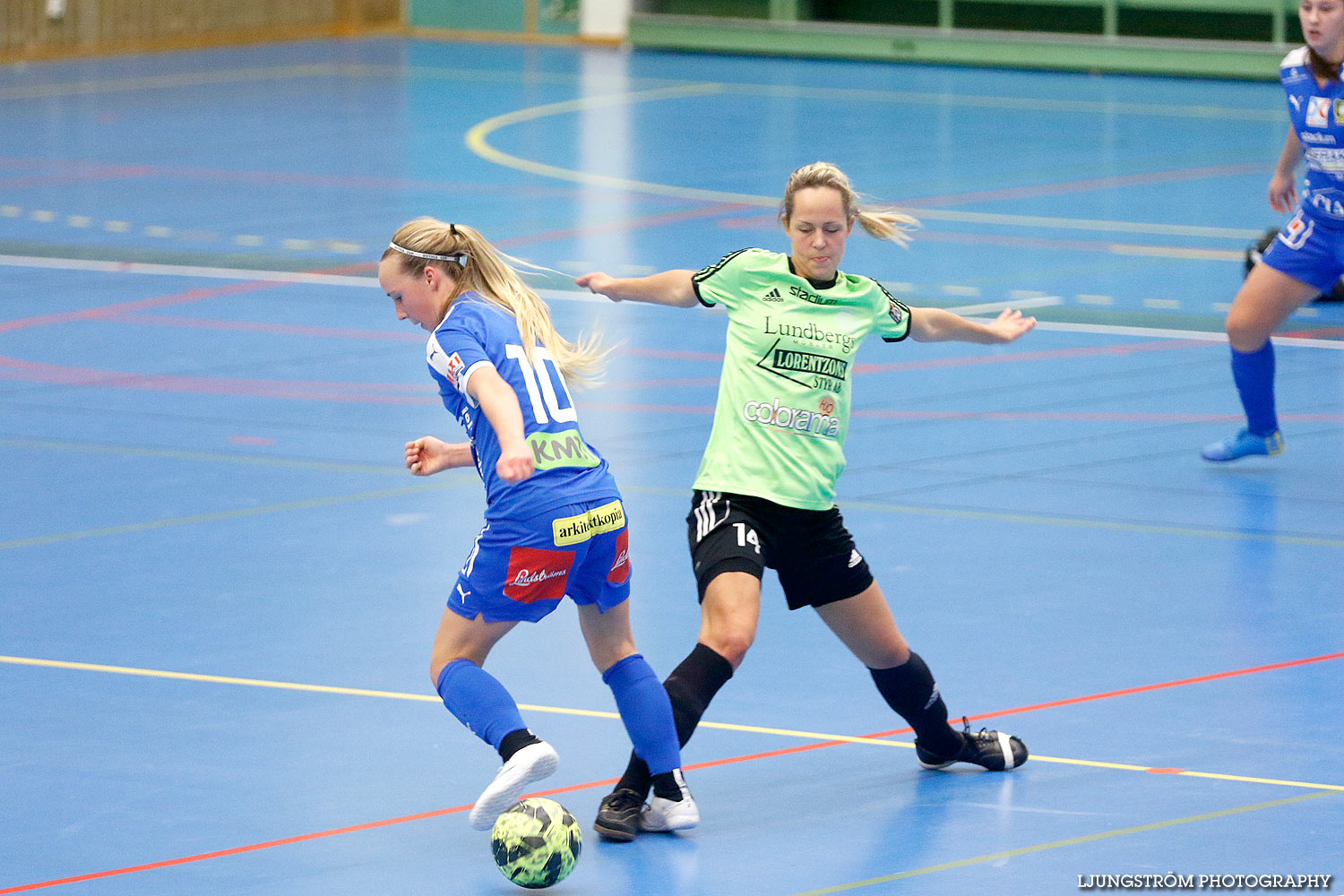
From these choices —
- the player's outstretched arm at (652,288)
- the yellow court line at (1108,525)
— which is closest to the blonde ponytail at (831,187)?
the player's outstretched arm at (652,288)


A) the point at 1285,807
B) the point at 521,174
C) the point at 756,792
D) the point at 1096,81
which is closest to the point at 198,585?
the point at 756,792

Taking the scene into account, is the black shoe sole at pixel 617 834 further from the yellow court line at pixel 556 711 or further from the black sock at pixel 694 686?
the yellow court line at pixel 556 711

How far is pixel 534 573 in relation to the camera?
5.71 meters

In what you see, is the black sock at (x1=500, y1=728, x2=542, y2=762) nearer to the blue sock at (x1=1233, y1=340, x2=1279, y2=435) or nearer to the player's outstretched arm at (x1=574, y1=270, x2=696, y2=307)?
the player's outstretched arm at (x1=574, y1=270, x2=696, y2=307)

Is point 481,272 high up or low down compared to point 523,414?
up

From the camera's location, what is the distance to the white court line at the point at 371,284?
14.3m

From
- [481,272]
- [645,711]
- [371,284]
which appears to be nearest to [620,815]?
[645,711]

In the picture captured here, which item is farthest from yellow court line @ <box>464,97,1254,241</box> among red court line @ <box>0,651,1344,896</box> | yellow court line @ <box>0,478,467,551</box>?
red court line @ <box>0,651,1344,896</box>

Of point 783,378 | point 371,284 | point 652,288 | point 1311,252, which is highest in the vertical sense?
point 652,288

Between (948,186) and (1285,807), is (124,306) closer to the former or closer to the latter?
(948,186)

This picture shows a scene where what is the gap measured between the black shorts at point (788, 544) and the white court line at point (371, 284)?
8.10 metres

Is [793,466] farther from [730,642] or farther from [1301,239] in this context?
[1301,239]

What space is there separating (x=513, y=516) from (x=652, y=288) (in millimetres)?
→ 1108

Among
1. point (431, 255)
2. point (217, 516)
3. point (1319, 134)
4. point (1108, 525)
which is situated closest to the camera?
point (431, 255)
